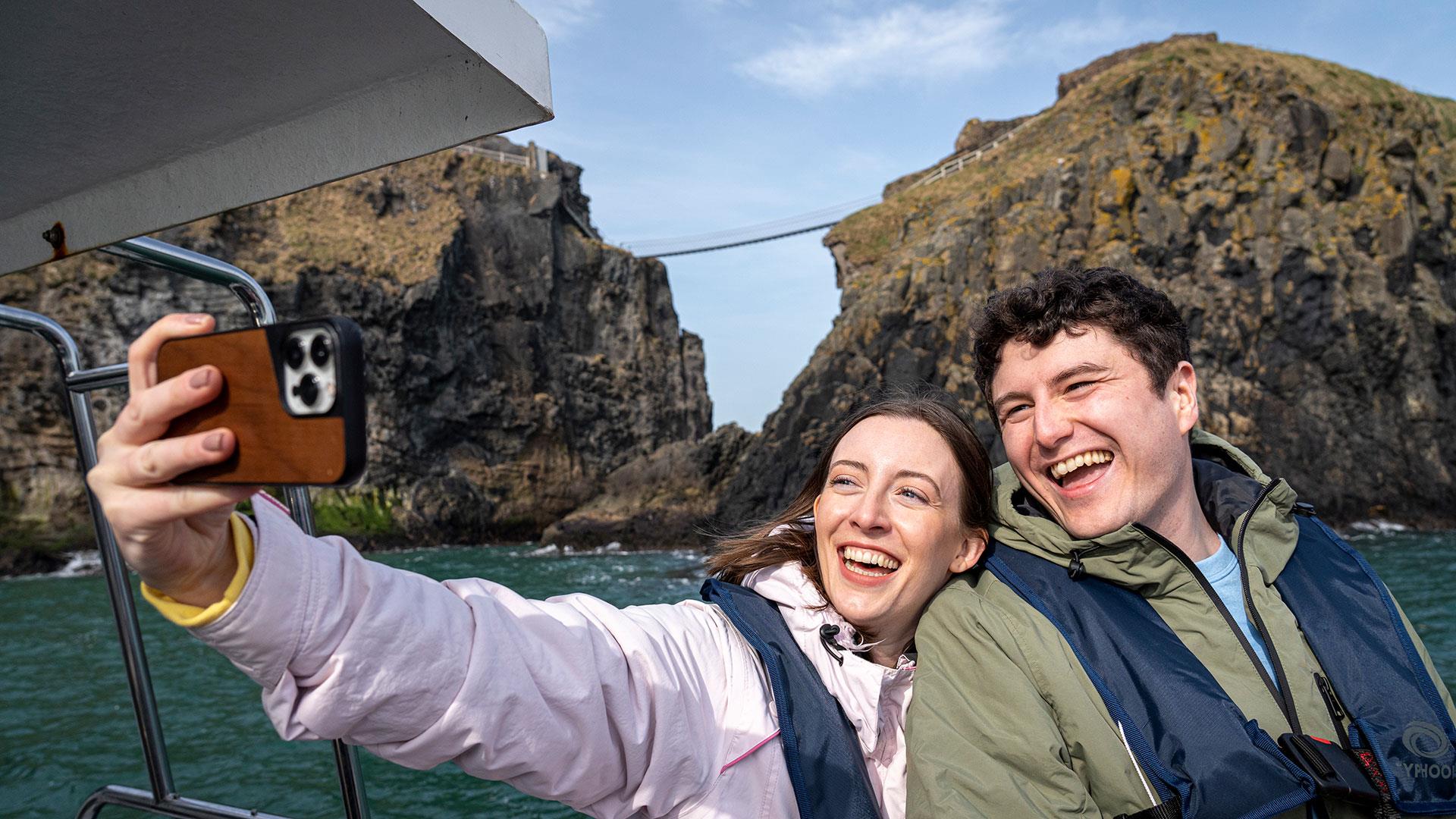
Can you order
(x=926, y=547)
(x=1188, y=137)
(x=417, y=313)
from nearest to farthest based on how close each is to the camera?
(x=926, y=547), (x=1188, y=137), (x=417, y=313)

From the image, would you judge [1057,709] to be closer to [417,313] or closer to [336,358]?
[336,358]

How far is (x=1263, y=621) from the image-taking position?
1.84m

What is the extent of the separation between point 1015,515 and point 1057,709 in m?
0.54

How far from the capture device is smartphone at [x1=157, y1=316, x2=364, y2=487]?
0.62 meters

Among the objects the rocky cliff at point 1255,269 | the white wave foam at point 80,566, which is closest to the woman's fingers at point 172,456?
the rocky cliff at point 1255,269

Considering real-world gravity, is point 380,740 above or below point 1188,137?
below

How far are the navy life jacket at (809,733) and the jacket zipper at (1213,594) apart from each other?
2.70 ft

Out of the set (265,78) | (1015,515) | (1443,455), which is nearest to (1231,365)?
(1443,455)

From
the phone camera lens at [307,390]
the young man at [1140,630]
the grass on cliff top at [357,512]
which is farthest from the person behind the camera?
the grass on cliff top at [357,512]

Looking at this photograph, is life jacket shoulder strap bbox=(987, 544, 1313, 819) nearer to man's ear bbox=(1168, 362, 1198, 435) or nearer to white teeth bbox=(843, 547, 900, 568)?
white teeth bbox=(843, 547, 900, 568)

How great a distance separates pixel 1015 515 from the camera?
2.02 m

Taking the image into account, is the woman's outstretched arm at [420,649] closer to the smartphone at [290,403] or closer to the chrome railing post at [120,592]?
the smartphone at [290,403]

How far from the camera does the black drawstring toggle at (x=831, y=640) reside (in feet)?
5.20

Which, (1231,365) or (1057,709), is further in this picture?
(1231,365)
